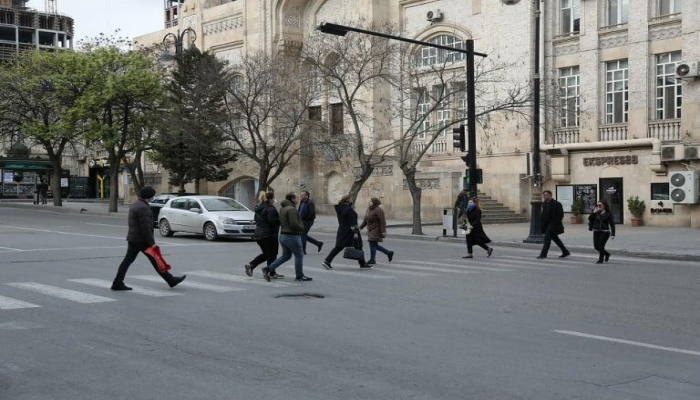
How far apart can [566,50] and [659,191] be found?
7.29 m

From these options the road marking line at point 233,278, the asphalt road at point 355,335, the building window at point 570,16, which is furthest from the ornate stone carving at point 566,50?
the road marking line at point 233,278

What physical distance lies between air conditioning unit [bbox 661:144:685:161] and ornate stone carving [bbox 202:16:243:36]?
86.9ft

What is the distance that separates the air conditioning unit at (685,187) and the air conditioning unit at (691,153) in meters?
0.58

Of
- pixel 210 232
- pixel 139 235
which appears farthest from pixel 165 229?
pixel 139 235

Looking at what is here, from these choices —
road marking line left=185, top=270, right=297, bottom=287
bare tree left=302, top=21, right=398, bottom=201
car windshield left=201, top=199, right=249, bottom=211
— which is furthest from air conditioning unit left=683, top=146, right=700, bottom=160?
road marking line left=185, top=270, right=297, bottom=287

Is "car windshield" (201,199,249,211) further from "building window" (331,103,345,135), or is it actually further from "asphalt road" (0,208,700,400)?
"building window" (331,103,345,135)

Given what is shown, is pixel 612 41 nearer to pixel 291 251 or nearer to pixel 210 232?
pixel 210 232

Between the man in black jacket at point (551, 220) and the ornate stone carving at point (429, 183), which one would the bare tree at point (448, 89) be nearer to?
the ornate stone carving at point (429, 183)

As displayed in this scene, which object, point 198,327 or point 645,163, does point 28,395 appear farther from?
point 645,163

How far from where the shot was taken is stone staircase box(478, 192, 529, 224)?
111 ft

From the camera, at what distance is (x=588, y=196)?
33.1 metres

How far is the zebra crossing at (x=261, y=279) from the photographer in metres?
12.1

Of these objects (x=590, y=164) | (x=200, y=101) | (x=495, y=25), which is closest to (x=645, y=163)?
(x=590, y=164)

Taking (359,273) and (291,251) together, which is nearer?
(291,251)
